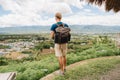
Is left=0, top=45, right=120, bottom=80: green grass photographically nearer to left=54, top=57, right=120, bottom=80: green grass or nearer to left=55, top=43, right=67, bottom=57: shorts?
left=54, top=57, right=120, bottom=80: green grass

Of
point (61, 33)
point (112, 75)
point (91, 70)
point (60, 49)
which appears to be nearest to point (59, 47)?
point (60, 49)

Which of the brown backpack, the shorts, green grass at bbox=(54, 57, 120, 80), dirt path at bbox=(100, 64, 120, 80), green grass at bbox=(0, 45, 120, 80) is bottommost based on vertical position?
dirt path at bbox=(100, 64, 120, 80)

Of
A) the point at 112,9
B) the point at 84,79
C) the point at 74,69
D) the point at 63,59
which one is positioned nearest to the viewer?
the point at 84,79

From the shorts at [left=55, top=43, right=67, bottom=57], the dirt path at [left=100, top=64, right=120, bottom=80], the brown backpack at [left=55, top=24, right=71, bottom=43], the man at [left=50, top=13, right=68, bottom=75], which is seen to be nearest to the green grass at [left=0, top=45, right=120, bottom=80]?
the man at [left=50, top=13, right=68, bottom=75]

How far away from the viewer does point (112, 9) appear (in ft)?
33.1

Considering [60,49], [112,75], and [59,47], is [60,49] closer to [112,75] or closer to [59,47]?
[59,47]

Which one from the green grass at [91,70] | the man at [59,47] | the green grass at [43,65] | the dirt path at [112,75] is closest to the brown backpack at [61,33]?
the man at [59,47]

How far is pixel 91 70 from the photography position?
927 cm

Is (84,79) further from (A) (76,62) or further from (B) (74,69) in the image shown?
(A) (76,62)

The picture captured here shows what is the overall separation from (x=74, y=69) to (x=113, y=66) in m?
1.36

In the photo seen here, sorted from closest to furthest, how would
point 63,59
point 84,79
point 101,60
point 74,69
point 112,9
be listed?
1. point 84,79
2. point 63,59
3. point 74,69
4. point 112,9
5. point 101,60

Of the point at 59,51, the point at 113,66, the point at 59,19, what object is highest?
the point at 59,19

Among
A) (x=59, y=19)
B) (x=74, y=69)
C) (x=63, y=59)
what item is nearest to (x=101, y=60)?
(x=74, y=69)

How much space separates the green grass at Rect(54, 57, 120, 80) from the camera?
330 inches
